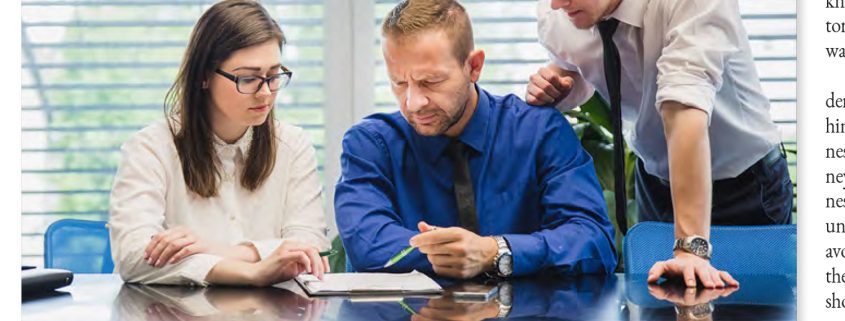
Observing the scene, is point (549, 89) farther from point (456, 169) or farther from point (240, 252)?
point (240, 252)

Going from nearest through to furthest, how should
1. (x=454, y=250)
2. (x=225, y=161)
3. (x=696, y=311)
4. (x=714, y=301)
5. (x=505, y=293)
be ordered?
1. (x=696, y=311)
2. (x=714, y=301)
3. (x=505, y=293)
4. (x=454, y=250)
5. (x=225, y=161)

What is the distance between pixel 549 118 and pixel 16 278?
1245 mm

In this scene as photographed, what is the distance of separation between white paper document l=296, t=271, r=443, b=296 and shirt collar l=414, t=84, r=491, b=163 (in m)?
0.34

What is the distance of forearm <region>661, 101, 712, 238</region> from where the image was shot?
196 cm

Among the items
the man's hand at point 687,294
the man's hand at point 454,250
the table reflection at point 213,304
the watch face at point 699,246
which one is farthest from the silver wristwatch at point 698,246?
the table reflection at point 213,304

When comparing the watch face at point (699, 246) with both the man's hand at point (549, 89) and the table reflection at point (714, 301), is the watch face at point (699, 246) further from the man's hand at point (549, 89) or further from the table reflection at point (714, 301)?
the man's hand at point (549, 89)

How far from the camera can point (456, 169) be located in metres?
2.21

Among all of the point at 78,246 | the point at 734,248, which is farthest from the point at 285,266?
the point at 78,246

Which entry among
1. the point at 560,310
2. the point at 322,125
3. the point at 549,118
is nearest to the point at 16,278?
the point at 560,310

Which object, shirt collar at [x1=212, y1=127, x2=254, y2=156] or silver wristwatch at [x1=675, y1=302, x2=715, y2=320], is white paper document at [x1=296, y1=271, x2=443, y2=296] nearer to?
silver wristwatch at [x1=675, y1=302, x2=715, y2=320]

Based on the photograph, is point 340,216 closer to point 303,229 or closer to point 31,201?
point 303,229

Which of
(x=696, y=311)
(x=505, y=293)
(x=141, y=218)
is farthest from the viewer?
(x=141, y=218)

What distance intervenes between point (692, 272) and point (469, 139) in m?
0.57

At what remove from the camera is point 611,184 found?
3.64 m
